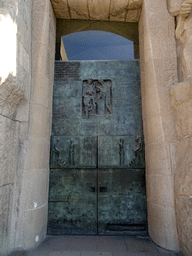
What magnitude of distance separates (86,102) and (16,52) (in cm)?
188

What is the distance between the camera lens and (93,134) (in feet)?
13.9

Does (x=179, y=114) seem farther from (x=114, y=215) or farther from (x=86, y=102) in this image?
(x=114, y=215)

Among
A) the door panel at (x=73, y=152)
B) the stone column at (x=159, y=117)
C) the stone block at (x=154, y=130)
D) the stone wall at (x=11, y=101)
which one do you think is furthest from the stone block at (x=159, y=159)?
the stone wall at (x=11, y=101)

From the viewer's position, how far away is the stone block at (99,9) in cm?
429

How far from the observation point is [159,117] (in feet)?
11.9

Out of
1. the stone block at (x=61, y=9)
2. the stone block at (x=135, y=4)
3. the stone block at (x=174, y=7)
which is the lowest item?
the stone block at (x=174, y=7)

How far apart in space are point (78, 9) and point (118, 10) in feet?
3.45

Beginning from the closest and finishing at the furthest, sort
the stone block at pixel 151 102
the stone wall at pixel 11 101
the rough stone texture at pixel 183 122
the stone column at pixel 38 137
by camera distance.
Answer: the stone wall at pixel 11 101 < the rough stone texture at pixel 183 122 < the stone column at pixel 38 137 < the stone block at pixel 151 102

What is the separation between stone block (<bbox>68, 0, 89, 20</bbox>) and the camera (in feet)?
14.1

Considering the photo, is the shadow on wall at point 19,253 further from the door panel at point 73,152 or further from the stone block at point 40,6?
the stone block at point 40,6

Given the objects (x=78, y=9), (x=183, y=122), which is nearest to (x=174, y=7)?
(x=78, y=9)

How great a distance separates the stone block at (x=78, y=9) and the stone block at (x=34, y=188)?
4.15 m

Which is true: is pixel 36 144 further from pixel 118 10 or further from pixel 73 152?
pixel 118 10

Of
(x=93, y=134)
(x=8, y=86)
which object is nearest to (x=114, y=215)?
(x=93, y=134)
